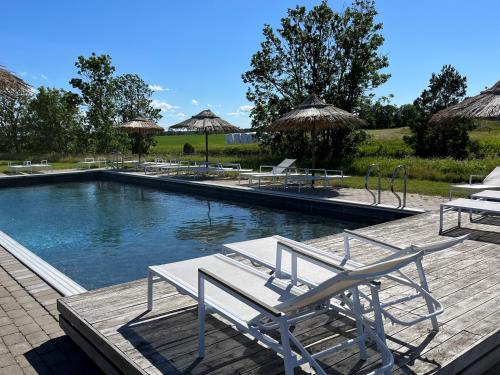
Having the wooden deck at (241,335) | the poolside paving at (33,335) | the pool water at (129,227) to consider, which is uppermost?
the wooden deck at (241,335)

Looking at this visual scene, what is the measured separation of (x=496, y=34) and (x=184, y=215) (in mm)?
10800

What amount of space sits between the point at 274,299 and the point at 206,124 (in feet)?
43.7

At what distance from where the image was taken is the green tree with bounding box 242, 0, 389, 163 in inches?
727

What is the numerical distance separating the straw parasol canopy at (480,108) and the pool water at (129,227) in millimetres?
3246

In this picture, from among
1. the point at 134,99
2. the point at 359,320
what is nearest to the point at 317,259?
the point at 359,320

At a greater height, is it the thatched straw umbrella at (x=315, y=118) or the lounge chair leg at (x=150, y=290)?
the thatched straw umbrella at (x=315, y=118)

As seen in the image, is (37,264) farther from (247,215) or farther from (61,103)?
(61,103)

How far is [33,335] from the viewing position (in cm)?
326

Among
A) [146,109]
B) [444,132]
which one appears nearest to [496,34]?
[444,132]

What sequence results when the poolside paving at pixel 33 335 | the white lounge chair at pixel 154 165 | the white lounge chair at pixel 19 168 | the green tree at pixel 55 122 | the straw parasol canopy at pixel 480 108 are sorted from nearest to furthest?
1. the poolside paving at pixel 33 335
2. the straw parasol canopy at pixel 480 108
3. the white lounge chair at pixel 154 165
4. the white lounge chair at pixel 19 168
5. the green tree at pixel 55 122

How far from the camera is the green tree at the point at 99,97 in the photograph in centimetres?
2478

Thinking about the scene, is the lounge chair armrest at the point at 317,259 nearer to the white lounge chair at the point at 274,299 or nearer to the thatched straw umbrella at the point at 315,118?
the white lounge chair at the point at 274,299

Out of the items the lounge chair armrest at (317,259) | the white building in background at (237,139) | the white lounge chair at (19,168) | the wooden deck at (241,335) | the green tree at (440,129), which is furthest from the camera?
the white building in background at (237,139)

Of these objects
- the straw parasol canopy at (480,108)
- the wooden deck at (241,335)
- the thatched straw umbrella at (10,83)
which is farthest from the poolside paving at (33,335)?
the straw parasol canopy at (480,108)
